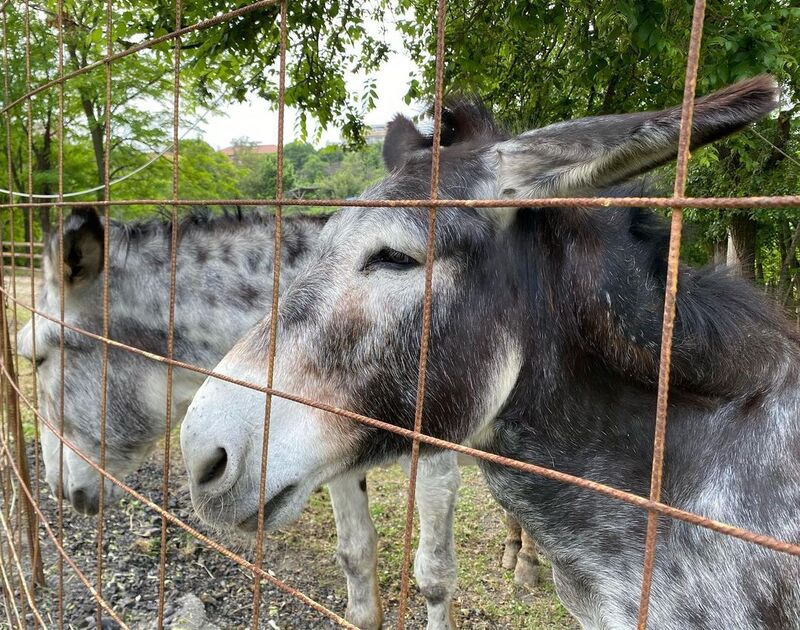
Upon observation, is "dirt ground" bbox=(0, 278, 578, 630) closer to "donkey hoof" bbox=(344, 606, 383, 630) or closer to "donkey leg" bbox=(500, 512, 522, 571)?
"donkey leg" bbox=(500, 512, 522, 571)

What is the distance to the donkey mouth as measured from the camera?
1604mm

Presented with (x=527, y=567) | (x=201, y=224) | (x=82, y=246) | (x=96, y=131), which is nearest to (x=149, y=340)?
(x=82, y=246)

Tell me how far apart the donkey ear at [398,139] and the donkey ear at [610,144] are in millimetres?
956

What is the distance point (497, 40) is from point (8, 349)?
4.01 m

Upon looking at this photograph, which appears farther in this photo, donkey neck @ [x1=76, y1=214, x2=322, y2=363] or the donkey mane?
the donkey mane

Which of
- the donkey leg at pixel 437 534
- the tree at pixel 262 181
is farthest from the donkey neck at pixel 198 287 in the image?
the tree at pixel 262 181

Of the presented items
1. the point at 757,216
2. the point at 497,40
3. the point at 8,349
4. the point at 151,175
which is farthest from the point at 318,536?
the point at 151,175

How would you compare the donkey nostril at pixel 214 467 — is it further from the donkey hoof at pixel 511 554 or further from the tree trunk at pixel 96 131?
the tree trunk at pixel 96 131

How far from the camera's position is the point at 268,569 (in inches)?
168

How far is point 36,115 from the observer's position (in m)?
10.7

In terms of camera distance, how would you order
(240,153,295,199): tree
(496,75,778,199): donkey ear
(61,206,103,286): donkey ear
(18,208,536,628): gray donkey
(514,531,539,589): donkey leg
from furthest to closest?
(240,153,295,199): tree
(514,531,539,589): donkey leg
(18,208,536,628): gray donkey
(61,206,103,286): donkey ear
(496,75,778,199): donkey ear

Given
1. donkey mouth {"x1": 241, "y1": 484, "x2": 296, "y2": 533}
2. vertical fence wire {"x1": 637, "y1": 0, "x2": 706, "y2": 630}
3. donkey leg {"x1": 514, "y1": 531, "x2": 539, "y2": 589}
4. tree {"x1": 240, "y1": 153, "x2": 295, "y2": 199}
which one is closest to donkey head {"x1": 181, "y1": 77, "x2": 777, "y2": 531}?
donkey mouth {"x1": 241, "y1": 484, "x2": 296, "y2": 533}

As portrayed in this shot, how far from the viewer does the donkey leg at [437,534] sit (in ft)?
10.6

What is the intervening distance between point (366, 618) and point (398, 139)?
116 inches
